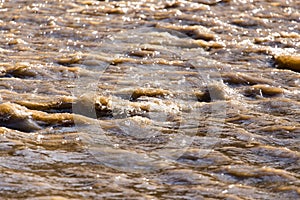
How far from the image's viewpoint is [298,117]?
4430mm

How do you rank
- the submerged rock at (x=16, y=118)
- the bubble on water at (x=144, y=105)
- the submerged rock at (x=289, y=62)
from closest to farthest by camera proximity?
the bubble on water at (x=144, y=105)
the submerged rock at (x=16, y=118)
the submerged rock at (x=289, y=62)

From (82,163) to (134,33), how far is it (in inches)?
124

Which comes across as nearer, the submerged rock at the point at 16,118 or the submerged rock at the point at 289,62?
the submerged rock at the point at 16,118

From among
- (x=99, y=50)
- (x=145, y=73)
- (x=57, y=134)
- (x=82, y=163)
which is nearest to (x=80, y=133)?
(x=57, y=134)

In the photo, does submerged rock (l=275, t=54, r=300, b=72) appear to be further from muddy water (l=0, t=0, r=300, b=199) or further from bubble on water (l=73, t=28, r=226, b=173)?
bubble on water (l=73, t=28, r=226, b=173)

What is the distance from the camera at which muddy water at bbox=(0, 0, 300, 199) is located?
3.45 metres

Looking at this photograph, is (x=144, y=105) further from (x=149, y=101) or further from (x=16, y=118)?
(x=16, y=118)

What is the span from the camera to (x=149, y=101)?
15.5 feet

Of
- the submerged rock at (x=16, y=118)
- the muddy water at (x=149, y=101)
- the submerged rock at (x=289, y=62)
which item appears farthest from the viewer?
the submerged rock at (x=289, y=62)

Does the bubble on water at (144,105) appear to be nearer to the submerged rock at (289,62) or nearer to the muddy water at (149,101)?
the muddy water at (149,101)

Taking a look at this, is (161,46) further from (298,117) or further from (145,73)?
(298,117)

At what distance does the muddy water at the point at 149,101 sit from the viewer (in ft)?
11.3

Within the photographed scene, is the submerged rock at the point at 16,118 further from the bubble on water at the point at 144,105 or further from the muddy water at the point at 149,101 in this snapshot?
the bubble on water at the point at 144,105

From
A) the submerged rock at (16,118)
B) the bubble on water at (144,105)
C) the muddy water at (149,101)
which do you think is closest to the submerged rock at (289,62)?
the muddy water at (149,101)
